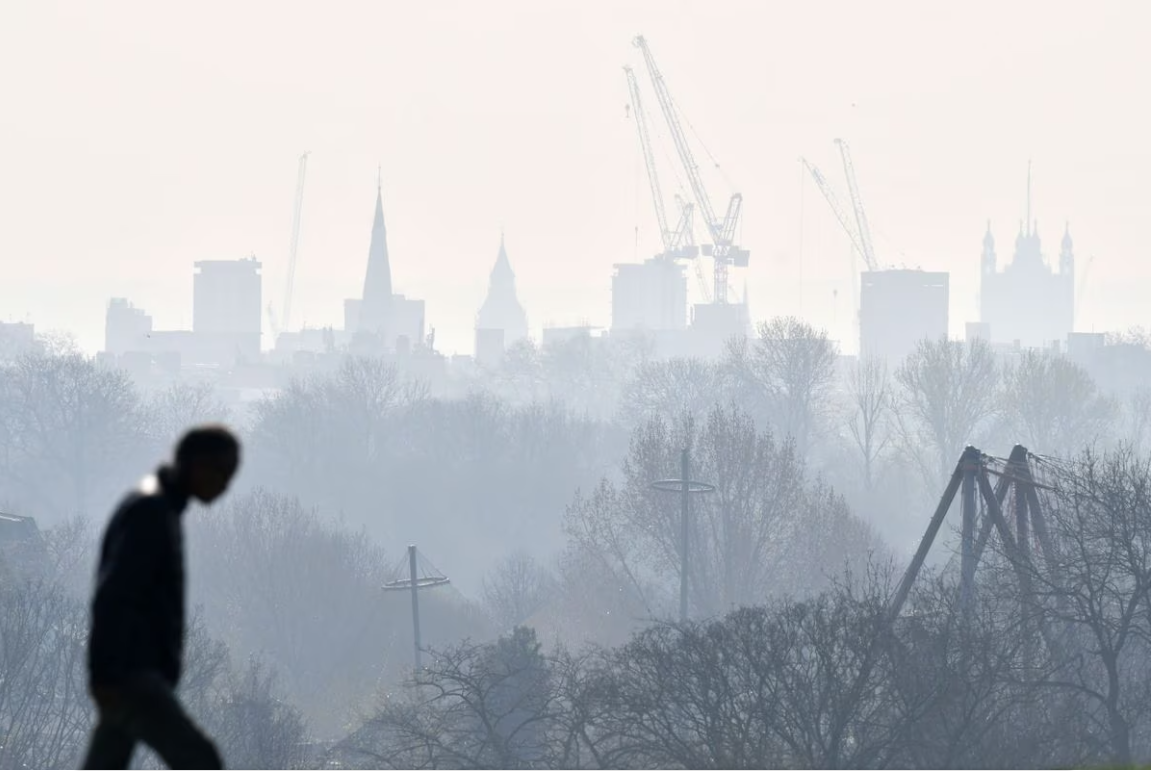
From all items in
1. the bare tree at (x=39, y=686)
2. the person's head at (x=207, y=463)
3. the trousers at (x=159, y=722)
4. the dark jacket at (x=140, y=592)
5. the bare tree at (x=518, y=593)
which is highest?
the person's head at (x=207, y=463)

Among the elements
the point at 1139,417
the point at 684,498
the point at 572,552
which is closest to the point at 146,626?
the point at 684,498

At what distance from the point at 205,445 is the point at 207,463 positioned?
0.16 ft

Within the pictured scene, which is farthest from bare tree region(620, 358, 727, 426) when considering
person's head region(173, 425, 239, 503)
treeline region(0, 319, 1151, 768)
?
person's head region(173, 425, 239, 503)

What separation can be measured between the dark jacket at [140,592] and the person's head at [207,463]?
8cm

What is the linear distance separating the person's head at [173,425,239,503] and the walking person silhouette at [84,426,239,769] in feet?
0.06

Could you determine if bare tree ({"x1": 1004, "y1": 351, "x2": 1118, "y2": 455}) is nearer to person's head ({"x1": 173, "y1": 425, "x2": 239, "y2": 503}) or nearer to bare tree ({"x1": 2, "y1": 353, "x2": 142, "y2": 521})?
bare tree ({"x1": 2, "y1": 353, "x2": 142, "y2": 521})

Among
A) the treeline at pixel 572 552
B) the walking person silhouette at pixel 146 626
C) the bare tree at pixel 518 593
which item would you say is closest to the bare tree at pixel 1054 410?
the treeline at pixel 572 552

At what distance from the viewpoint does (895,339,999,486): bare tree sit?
84.1 m

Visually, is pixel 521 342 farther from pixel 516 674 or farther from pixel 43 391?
pixel 516 674

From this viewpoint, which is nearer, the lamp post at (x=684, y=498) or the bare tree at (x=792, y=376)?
the lamp post at (x=684, y=498)

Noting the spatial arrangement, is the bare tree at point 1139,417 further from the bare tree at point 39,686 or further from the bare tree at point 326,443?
the bare tree at point 39,686

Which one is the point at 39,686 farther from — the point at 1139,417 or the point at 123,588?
the point at 1139,417

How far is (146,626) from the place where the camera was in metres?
5.52

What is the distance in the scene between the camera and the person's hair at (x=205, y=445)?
5.60 m
